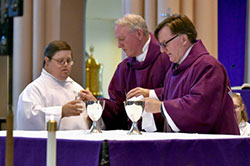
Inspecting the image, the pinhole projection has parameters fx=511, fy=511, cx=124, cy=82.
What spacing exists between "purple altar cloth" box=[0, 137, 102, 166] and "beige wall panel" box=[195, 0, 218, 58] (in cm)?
362

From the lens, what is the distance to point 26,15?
694 cm

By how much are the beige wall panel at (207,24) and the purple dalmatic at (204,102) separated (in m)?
2.40

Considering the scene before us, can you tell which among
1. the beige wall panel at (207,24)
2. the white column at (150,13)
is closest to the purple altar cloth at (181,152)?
the beige wall panel at (207,24)

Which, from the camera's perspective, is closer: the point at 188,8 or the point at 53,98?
the point at 53,98

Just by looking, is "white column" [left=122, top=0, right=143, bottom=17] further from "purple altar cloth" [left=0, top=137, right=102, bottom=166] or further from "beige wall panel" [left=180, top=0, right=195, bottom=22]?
"purple altar cloth" [left=0, top=137, right=102, bottom=166]

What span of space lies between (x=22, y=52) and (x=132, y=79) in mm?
2636

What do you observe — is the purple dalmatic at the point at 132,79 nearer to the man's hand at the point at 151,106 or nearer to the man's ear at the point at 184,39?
the man's ear at the point at 184,39

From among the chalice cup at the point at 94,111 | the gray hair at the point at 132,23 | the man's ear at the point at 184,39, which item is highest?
the gray hair at the point at 132,23

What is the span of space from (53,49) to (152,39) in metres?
1.01

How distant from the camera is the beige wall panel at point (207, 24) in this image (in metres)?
6.01

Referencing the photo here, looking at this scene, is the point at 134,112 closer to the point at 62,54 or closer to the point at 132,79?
the point at 132,79

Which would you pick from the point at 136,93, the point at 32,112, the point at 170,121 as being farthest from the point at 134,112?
the point at 32,112

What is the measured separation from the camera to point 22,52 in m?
6.89

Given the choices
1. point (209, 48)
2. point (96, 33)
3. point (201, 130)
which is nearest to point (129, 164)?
point (201, 130)
